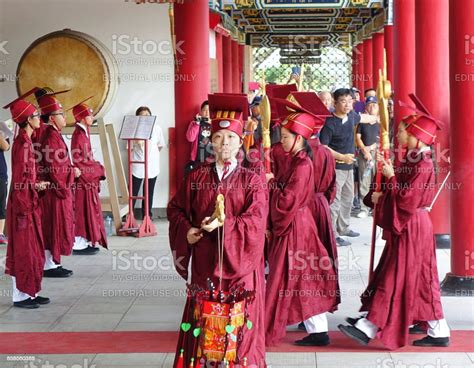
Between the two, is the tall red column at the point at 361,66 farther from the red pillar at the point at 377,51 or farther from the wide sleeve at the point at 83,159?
the wide sleeve at the point at 83,159

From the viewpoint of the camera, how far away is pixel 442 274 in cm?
811

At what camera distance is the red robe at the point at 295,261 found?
18.4ft

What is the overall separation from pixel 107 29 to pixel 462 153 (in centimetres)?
610

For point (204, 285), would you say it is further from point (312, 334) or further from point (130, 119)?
point (130, 119)

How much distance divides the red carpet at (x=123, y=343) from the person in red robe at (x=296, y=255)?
169 millimetres

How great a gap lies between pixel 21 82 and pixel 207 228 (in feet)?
26.1

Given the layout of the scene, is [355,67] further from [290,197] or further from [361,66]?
[290,197]

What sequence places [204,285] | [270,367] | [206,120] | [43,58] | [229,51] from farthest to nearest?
[229,51], [43,58], [206,120], [270,367], [204,285]

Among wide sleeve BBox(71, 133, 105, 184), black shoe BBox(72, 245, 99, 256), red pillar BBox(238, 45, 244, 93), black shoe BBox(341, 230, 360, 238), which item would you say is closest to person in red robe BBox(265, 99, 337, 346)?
wide sleeve BBox(71, 133, 105, 184)

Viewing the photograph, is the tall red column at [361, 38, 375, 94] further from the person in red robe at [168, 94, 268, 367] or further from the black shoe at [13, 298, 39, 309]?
the person in red robe at [168, 94, 268, 367]

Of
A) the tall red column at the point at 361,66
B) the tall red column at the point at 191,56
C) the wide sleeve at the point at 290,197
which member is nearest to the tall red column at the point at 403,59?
the tall red column at the point at 191,56

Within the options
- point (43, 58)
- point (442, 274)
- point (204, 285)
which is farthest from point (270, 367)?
point (43, 58)

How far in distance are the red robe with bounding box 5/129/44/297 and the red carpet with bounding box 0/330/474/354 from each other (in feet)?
2.62

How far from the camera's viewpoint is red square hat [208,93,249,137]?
457 cm
